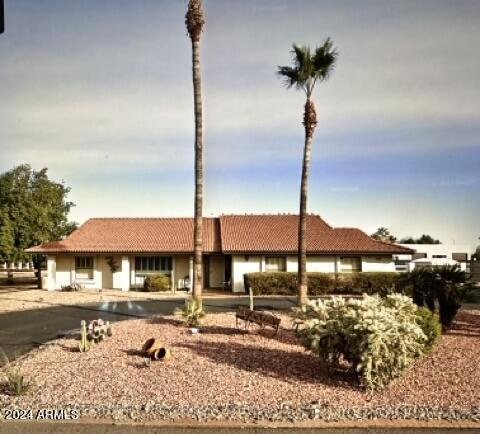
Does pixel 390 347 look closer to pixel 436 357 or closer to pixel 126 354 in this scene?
pixel 436 357

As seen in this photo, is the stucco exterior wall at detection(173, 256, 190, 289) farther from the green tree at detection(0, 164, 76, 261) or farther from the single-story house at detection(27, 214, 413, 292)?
the green tree at detection(0, 164, 76, 261)

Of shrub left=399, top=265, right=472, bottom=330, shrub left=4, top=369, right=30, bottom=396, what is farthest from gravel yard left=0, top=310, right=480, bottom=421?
shrub left=399, top=265, right=472, bottom=330

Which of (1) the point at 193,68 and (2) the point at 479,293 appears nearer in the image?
(1) the point at 193,68

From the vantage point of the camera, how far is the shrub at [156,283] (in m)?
31.1

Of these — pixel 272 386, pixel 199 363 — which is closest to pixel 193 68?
pixel 199 363

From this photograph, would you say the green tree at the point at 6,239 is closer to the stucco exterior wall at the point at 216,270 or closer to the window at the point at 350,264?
the stucco exterior wall at the point at 216,270

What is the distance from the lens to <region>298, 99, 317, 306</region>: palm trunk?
1933 cm

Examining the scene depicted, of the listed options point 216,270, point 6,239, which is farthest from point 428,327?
point 6,239

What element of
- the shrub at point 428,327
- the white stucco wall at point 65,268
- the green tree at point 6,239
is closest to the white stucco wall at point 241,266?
the white stucco wall at point 65,268

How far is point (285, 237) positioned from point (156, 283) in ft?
29.4

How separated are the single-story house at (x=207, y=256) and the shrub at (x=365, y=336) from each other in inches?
863

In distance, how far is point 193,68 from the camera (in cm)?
1730

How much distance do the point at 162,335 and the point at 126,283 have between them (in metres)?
19.4

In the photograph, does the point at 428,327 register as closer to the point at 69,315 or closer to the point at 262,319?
the point at 262,319
